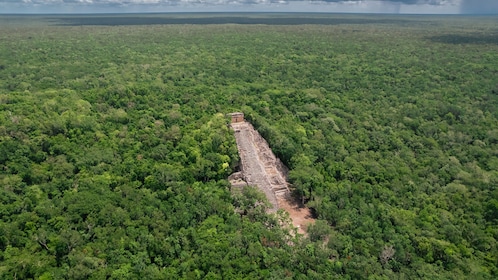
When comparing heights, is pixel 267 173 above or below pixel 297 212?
above

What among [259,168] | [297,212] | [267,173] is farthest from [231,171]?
[297,212]

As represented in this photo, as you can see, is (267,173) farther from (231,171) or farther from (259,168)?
(231,171)

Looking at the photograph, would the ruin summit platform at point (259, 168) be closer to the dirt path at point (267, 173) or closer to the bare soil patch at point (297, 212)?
the dirt path at point (267, 173)

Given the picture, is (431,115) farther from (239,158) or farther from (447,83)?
(239,158)

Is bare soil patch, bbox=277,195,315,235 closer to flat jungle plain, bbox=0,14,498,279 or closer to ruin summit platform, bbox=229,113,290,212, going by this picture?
ruin summit platform, bbox=229,113,290,212

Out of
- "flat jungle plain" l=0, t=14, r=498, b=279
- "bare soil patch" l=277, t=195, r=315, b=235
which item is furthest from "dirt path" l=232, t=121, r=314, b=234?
"flat jungle plain" l=0, t=14, r=498, b=279

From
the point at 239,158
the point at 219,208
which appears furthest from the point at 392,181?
the point at 219,208
